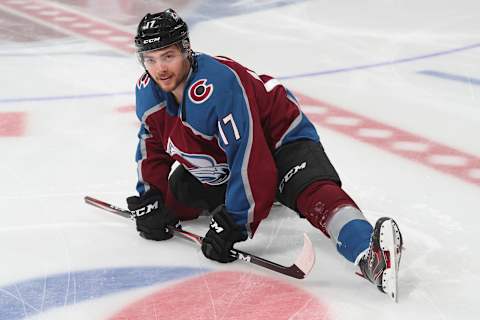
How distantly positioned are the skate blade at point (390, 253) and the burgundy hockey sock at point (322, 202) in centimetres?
22

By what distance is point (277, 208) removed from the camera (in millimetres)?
2422

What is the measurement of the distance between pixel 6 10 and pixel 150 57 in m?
3.89

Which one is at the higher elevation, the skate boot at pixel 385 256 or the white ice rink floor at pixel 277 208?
the skate boot at pixel 385 256

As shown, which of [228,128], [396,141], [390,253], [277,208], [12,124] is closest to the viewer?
[390,253]

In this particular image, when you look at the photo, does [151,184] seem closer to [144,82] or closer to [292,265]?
[144,82]

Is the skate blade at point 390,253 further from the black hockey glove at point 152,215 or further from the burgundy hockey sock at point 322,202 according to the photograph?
the black hockey glove at point 152,215

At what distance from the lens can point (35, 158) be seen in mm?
2850

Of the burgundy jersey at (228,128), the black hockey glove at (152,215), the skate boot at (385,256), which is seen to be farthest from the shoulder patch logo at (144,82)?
the skate boot at (385,256)

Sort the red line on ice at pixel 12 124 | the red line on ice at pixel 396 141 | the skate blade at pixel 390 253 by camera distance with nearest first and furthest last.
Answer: the skate blade at pixel 390 253 → the red line on ice at pixel 396 141 → the red line on ice at pixel 12 124

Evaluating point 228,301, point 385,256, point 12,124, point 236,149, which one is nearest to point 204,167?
point 236,149

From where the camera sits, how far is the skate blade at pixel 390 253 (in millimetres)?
1805

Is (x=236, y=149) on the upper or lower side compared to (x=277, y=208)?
upper

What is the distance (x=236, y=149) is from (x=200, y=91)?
16cm

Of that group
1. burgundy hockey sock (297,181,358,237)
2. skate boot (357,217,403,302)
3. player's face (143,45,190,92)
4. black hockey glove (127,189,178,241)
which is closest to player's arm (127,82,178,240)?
black hockey glove (127,189,178,241)
